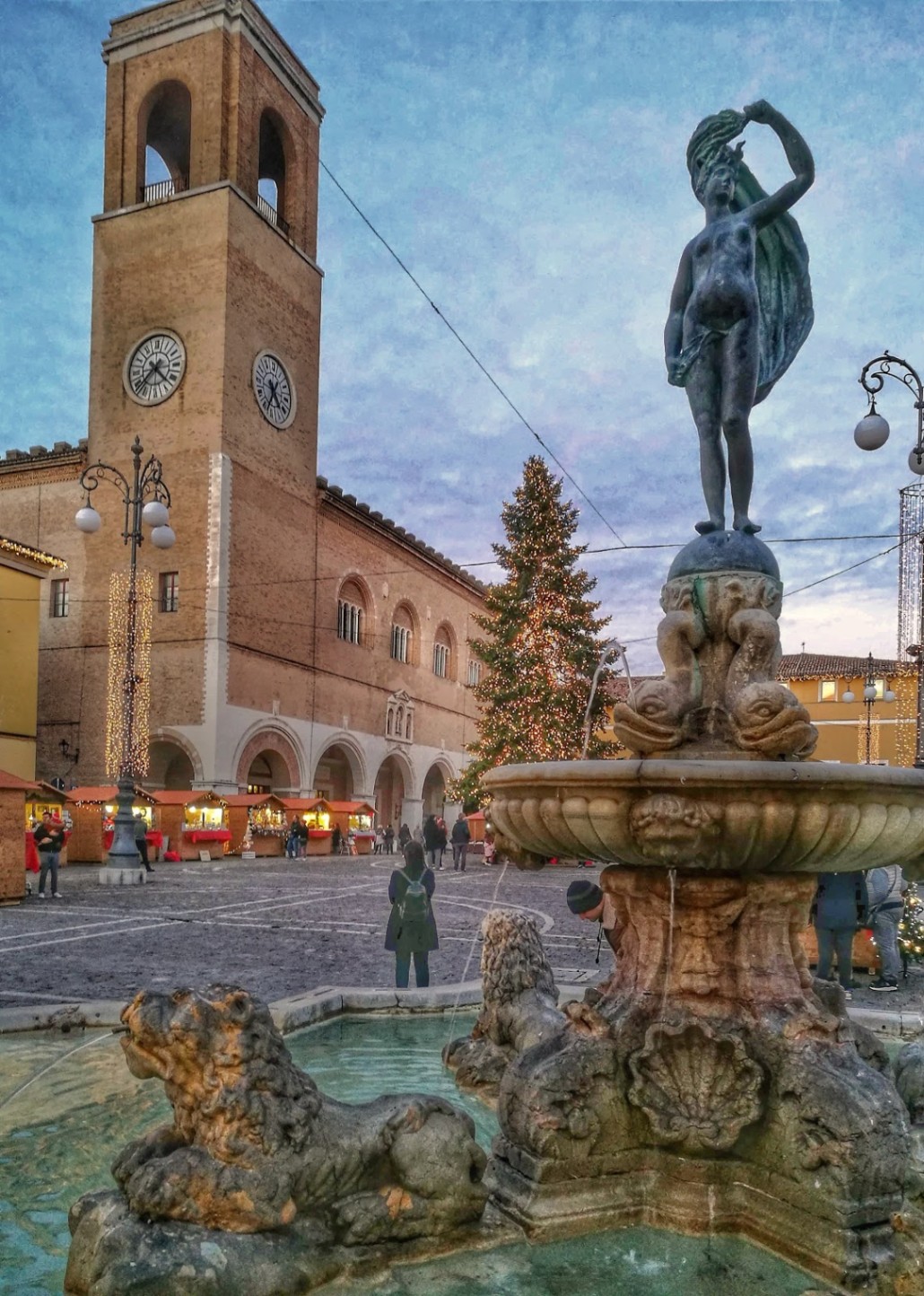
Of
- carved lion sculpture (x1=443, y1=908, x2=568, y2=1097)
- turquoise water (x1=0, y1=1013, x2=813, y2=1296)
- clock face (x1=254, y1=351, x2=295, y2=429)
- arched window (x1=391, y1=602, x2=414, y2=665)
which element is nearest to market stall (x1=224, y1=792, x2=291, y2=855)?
arched window (x1=391, y1=602, x2=414, y2=665)

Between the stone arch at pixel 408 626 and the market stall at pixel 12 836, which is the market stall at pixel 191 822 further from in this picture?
the stone arch at pixel 408 626

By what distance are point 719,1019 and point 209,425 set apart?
31.3m

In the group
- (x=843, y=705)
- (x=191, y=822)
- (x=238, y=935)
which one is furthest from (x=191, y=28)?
(x=843, y=705)

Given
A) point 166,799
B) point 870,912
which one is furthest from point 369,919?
point 166,799

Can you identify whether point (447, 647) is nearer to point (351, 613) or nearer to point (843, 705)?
point (351, 613)

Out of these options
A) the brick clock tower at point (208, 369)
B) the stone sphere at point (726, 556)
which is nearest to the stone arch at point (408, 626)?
the brick clock tower at point (208, 369)

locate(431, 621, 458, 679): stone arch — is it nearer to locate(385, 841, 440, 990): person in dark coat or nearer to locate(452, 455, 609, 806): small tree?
locate(452, 455, 609, 806): small tree

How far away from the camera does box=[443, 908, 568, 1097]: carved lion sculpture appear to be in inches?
169

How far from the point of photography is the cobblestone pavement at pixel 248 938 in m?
8.34

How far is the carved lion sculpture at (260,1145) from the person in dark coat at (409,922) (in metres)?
4.42

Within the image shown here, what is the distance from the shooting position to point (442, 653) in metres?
49.4

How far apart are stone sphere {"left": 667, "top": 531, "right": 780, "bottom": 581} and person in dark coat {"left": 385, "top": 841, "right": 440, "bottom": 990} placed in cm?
381

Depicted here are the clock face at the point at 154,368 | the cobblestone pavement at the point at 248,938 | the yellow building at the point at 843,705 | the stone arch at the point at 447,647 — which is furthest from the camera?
the yellow building at the point at 843,705

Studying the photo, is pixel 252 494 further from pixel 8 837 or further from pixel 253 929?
pixel 253 929
